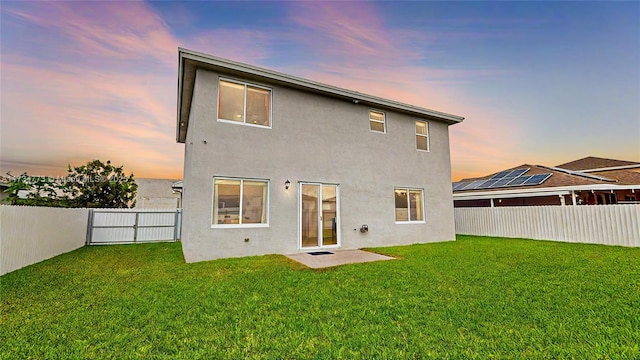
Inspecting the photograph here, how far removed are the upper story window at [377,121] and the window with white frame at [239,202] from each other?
202 inches

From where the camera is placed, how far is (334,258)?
25.8 ft

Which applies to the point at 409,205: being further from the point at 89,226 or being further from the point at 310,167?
the point at 89,226

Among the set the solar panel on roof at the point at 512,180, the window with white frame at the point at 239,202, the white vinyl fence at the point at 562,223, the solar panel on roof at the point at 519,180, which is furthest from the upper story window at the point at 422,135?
the solar panel on roof at the point at 519,180

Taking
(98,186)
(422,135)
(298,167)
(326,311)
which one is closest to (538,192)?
(422,135)

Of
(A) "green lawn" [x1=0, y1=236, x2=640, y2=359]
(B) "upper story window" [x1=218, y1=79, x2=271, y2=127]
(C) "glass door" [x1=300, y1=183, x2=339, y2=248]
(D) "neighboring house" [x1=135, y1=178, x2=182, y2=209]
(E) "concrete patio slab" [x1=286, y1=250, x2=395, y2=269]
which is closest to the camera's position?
(A) "green lawn" [x1=0, y1=236, x2=640, y2=359]

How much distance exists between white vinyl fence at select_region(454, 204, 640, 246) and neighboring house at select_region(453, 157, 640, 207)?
10.7ft

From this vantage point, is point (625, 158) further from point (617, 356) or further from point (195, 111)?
point (195, 111)

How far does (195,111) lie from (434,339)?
7.88m

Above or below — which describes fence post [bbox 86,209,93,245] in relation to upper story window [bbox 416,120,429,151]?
below

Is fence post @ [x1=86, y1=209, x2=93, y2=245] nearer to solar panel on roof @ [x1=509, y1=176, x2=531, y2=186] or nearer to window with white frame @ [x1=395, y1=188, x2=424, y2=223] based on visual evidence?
window with white frame @ [x1=395, y1=188, x2=424, y2=223]

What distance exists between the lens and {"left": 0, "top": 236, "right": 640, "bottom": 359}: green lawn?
2.81 meters

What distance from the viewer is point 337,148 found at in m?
9.98

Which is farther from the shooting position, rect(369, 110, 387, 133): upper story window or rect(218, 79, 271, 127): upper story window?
rect(369, 110, 387, 133): upper story window

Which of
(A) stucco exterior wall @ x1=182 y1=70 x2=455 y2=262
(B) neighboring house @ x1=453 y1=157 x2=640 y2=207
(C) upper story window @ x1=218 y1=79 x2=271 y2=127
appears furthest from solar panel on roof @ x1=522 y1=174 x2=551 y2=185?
(C) upper story window @ x1=218 y1=79 x2=271 y2=127
